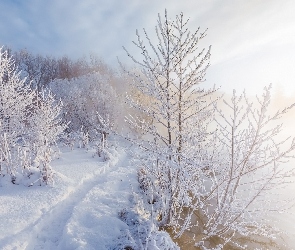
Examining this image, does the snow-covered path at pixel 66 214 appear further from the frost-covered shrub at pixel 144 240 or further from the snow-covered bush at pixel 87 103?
the snow-covered bush at pixel 87 103

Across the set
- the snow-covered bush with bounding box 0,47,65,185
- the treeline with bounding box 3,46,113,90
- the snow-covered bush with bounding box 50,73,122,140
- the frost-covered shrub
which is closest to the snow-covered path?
the frost-covered shrub

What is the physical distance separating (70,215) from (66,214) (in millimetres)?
151

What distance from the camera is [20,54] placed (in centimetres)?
4078

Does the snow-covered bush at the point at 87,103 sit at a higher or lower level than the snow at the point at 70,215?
higher

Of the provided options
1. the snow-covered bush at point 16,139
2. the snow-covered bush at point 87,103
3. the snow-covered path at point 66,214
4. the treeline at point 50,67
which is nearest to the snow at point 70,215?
the snow-covered path at point 66,214

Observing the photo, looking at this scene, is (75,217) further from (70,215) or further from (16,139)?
(16,139)

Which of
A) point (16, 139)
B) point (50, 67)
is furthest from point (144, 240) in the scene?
point (50, 67)

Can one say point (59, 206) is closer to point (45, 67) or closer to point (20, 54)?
point (45, 67)

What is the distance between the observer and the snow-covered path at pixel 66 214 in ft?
16.7

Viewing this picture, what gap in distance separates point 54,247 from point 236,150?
4201 mm

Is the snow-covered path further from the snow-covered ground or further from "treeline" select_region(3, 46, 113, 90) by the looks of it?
"treeline" select_region(3, 46, 113, 90)

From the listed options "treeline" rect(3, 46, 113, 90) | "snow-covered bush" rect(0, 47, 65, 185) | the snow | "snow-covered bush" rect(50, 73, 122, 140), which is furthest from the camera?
"treeline" rect(3, 46, 113, 90)

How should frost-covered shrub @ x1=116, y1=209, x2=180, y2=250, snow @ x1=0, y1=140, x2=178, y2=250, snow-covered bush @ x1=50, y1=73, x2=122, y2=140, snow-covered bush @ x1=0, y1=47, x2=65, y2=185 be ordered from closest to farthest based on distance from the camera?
frost-covered shrub @ x1=116, y1=209, x2=180, y2=250 < snow @ x1=0, y1=140, x2=178, y2=250 < snow-covered bush @ x1=0, y1=47, x2=65, y2=185 < snow-covered bush @ x1=50, y1=73, x2=122, y2=140

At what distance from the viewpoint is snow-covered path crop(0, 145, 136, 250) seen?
510 centimetres
